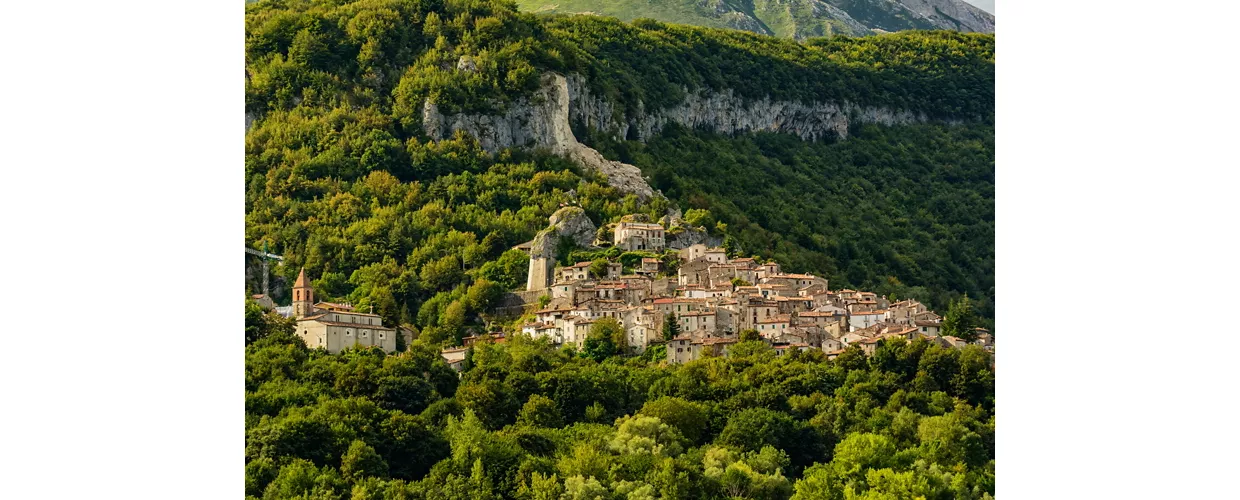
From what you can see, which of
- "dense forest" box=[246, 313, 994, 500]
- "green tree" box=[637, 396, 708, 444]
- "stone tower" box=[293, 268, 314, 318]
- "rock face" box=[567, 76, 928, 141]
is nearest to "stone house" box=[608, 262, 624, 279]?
"dense forest" box=[246, 313, 994, 500]

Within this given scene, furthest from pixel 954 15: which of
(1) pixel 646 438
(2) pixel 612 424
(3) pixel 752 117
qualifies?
(1) pixel 646 438

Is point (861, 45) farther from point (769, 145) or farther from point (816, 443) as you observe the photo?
point (816, 443)

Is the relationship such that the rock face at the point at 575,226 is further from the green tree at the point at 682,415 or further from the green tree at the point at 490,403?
the green tree at the point at 682,415

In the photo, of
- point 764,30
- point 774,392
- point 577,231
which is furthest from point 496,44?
point 764,30

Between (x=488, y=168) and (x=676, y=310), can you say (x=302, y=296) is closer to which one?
(x=676, y=310)

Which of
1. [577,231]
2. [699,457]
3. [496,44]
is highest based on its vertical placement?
[496,44]

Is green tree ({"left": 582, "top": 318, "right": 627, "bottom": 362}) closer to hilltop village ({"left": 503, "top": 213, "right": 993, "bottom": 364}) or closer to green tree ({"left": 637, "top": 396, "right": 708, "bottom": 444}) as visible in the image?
hilltop village ({"left": 503, "top": 213, "right": 993, "bottom": 364})
